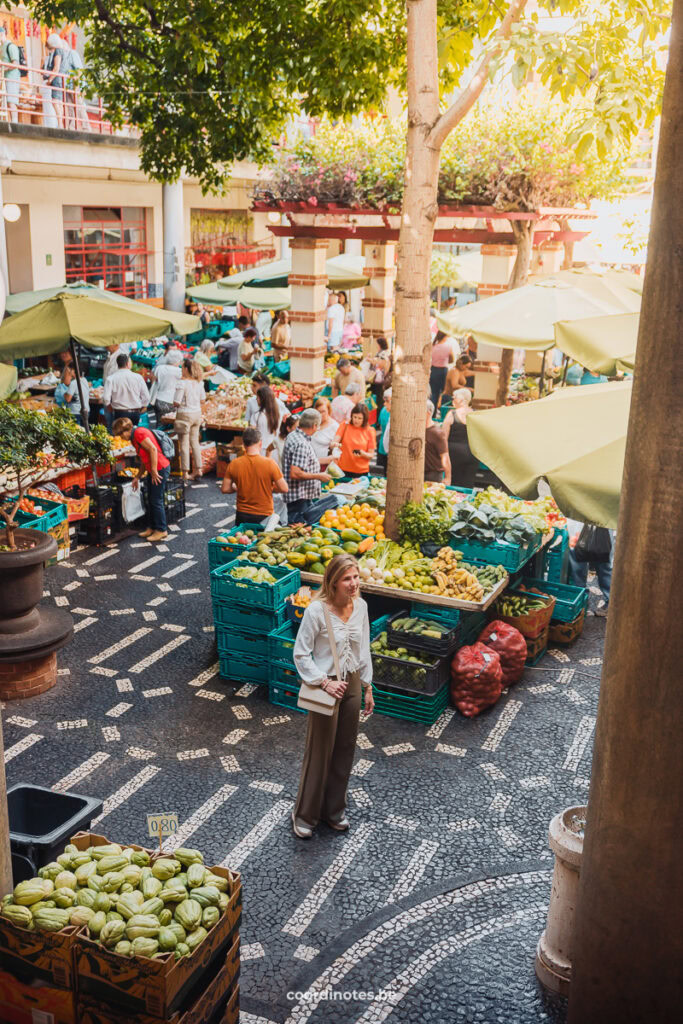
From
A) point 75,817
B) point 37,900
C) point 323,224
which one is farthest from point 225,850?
point 323,224

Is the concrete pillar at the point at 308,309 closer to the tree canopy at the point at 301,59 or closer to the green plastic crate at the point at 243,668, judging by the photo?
the tree canopy at the point at 301,59

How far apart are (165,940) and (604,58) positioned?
7907 millimetres

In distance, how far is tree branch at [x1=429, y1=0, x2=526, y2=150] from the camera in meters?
7.66

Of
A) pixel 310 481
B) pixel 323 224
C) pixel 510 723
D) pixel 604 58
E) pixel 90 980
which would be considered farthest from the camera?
pixel 323 224

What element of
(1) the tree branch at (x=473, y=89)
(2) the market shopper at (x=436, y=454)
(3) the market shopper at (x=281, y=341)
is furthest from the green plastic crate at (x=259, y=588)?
(3) the market shopper at (x=281, y=341)

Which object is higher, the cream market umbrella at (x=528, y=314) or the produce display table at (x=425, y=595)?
the cream market umbrella at (x=528, y=314)

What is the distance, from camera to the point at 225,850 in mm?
5895

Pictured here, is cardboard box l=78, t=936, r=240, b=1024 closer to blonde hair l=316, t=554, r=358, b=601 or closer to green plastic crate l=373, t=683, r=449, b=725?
blonde hair l=316, t=554, r=358, b=601

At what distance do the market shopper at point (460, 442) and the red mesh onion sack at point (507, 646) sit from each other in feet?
10.8

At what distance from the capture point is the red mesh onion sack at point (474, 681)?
7.59 meters

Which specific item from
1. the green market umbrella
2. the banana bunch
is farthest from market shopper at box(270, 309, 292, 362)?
the banana bunch

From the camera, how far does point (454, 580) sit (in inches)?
315

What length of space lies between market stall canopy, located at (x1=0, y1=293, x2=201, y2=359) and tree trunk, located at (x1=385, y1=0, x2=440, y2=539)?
15.1 ft

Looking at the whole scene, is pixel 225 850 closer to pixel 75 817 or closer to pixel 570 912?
pixel 75 817
